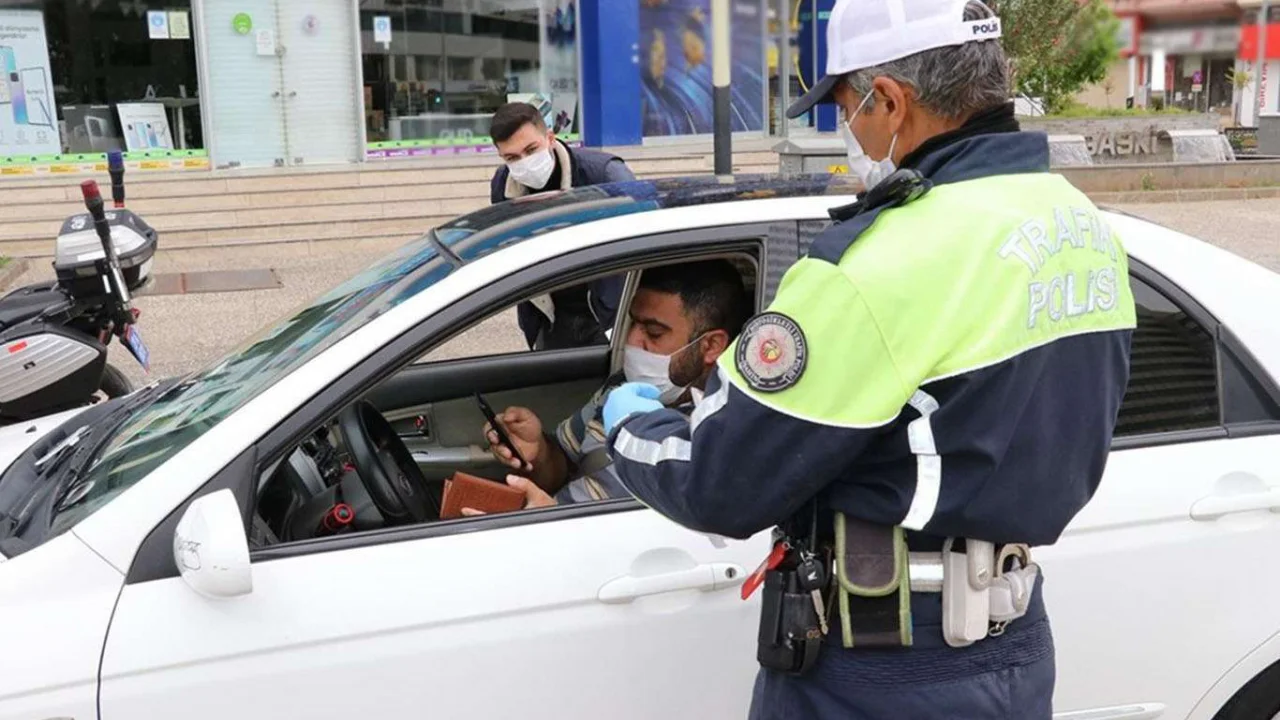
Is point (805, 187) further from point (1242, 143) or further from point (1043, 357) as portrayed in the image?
point (1242, 143)

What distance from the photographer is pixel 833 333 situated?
5.19ft

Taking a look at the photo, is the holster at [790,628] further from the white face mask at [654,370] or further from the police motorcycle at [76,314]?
the police motorcycle at [76,314]

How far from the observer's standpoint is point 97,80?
13.8 meters

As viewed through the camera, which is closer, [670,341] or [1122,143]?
[670,341]

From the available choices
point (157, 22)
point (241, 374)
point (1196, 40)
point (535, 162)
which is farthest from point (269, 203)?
point (1196, 40)

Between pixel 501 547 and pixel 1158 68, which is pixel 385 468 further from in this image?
pixel 1158 68

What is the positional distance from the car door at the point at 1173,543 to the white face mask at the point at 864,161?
0.92 metres

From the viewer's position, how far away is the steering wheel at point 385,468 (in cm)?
278

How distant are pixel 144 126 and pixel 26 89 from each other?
1.20 metres

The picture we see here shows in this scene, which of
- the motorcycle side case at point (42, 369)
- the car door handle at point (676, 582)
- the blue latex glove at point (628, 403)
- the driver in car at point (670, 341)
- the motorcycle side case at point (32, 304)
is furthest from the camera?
the motorcycle side case at point (32, 304)

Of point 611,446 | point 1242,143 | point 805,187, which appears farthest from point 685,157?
point 611,446

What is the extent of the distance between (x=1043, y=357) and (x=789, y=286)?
34 cm

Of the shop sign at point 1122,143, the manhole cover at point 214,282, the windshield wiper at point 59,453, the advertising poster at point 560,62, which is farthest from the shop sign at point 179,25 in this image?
the windshield wiper at point 59,453

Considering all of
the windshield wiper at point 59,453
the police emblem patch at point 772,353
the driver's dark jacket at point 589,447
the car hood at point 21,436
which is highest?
the police emblem patch at point 772,353
